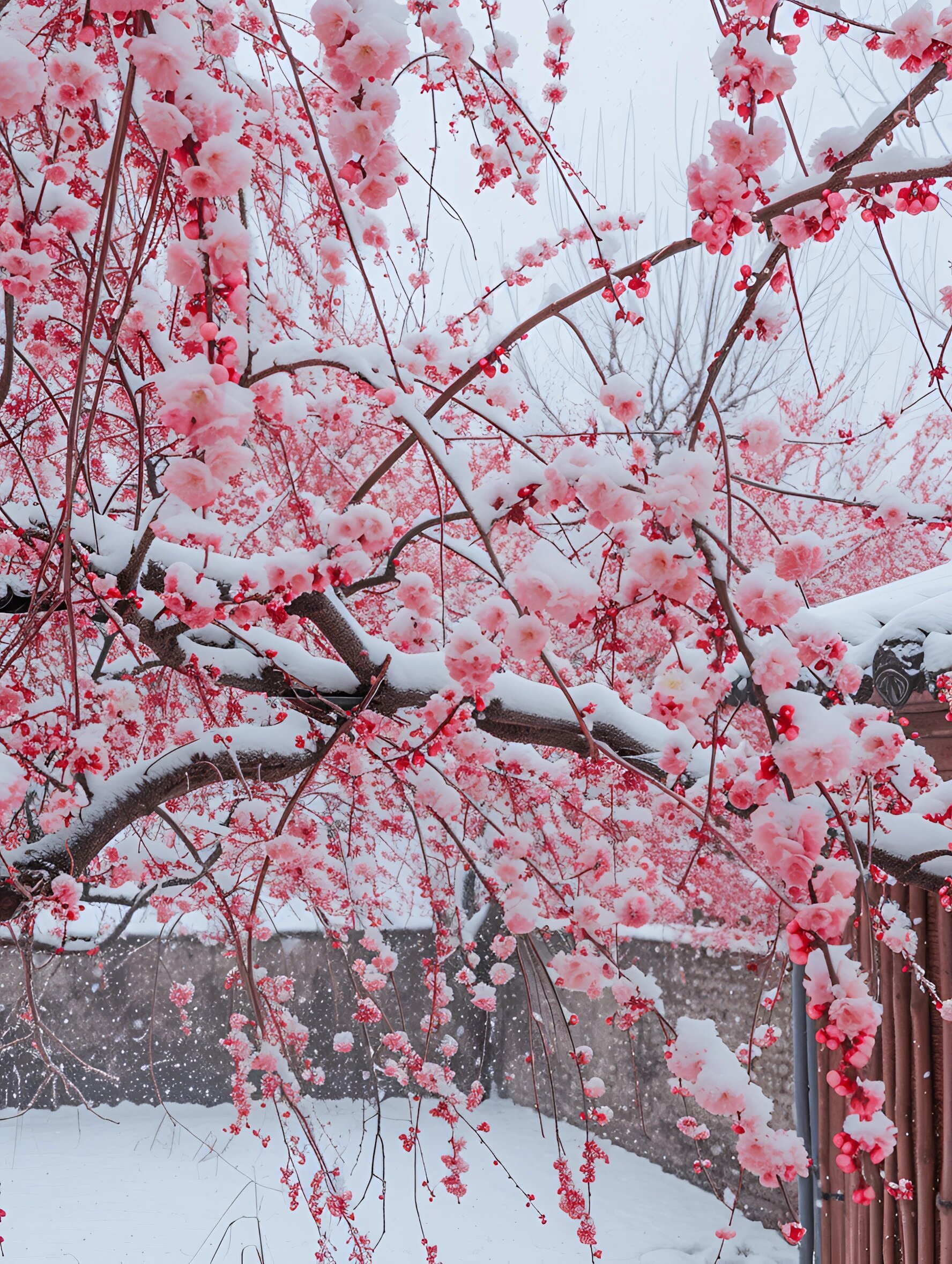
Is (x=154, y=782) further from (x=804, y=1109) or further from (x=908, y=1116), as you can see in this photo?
(x=804, y=1109)

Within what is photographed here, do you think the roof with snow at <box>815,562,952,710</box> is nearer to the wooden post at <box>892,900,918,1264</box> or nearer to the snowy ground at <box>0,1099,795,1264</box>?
the wooden post at <box>892,900,918,1264</box>

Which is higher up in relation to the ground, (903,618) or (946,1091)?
(903,618)

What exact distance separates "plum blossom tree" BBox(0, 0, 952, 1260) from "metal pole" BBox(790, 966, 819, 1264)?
19.1 inches

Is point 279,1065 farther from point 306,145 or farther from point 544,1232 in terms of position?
point 544,1232

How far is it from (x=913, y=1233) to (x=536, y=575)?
308cm

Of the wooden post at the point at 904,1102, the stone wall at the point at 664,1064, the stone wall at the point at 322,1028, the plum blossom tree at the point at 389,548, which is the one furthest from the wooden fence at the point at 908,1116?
the stone wall at the point at 322,1028

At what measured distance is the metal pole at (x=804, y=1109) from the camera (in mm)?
3223

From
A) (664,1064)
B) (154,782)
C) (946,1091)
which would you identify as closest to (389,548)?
(154,782)

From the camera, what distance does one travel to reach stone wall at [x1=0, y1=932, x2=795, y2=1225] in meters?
6.16

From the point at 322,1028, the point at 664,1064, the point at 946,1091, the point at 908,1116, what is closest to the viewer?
the point at 946,1091

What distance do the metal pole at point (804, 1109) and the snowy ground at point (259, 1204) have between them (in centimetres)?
182

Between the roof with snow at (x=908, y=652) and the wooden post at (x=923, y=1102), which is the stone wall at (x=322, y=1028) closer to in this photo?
the wooden post at (x=923, y=1102)

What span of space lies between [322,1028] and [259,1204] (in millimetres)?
2278

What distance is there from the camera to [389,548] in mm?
2359
